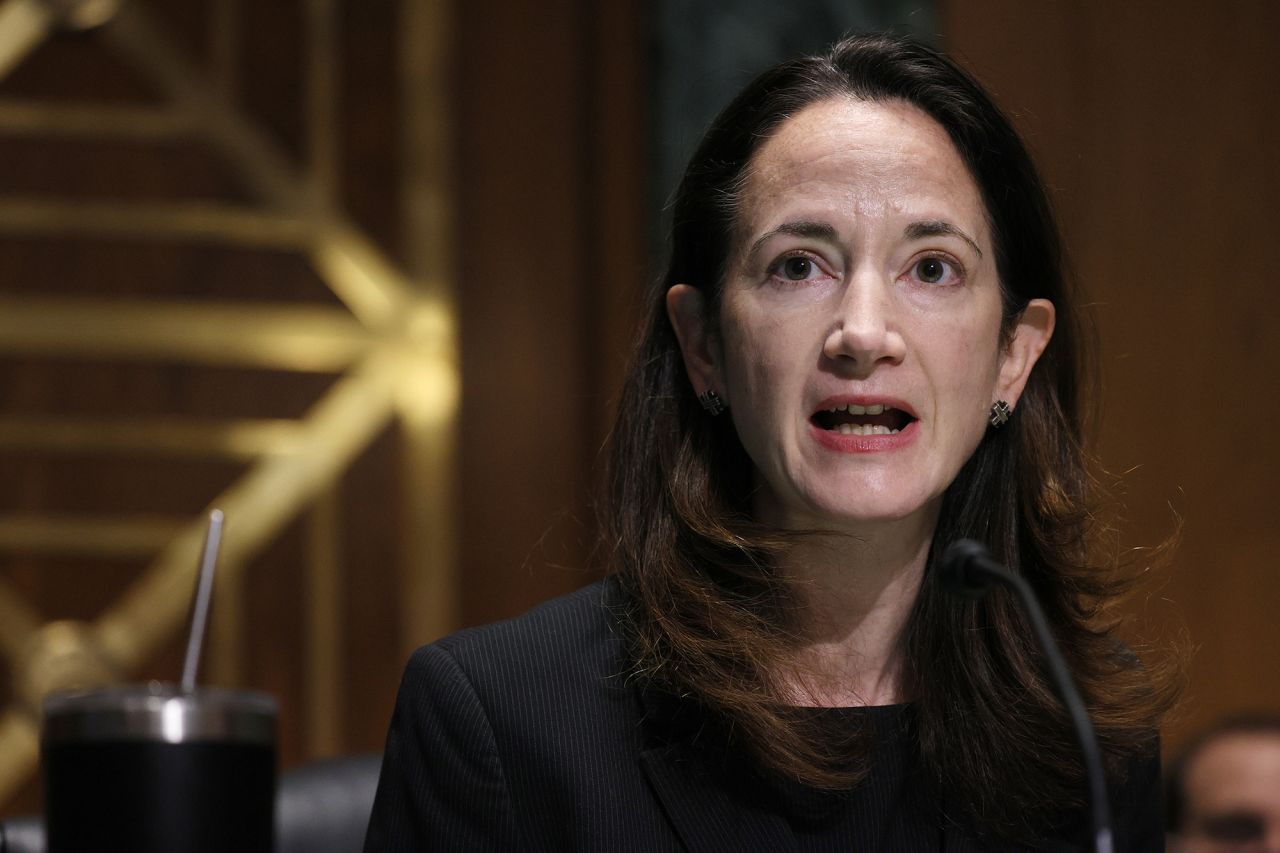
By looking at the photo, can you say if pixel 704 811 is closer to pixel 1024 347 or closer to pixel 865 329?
pixel 865 329

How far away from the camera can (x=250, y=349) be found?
11.4 ft

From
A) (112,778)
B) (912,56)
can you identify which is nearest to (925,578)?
(912,56)

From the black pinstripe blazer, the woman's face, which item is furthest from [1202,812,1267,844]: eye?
the woman's face

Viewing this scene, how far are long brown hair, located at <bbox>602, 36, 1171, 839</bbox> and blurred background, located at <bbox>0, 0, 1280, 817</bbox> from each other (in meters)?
1.51

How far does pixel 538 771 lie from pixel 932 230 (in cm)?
66

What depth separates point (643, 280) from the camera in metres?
3.47

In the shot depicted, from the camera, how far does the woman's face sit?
5.45 ft

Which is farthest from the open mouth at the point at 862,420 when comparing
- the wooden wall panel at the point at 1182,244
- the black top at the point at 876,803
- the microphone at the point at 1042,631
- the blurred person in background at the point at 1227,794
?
the wooden wall panel at the point at 1182,244

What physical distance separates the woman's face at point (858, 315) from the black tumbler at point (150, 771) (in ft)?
2.51

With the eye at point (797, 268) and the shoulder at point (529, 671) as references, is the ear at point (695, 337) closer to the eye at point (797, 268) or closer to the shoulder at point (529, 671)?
the eye at point (797, 268)

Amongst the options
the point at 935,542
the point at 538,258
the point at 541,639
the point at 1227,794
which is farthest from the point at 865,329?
the point at 538,258

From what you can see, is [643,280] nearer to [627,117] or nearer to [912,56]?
[627,117]

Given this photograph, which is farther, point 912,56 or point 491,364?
point 491,364

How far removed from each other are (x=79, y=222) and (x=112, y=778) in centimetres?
261
